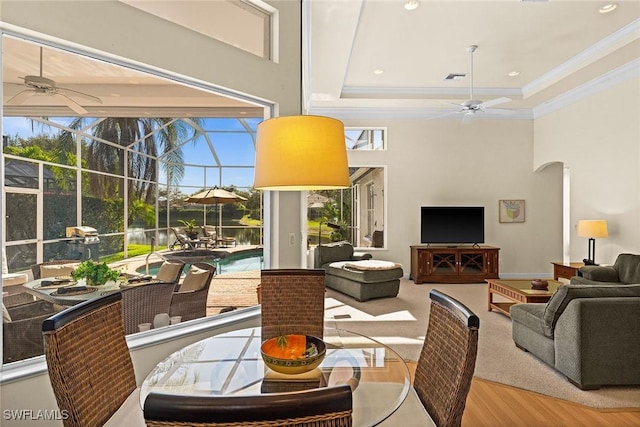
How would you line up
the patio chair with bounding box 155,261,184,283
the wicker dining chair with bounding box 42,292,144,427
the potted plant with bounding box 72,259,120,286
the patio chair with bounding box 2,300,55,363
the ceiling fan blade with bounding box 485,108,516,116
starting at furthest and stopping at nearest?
the ceiling fan blade with bounding box 485,108,516,116, the patio chair with bounding box 155,261,184,283, the potted plant with bounding box 72,259,120,286, the patio chair with bounding box 2,300,55,363, the wicker dining chair with bounding box 42,292,144,427

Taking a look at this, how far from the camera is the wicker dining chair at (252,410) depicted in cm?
76

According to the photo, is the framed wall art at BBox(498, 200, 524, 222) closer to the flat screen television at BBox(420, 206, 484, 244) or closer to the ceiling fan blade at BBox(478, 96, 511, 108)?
the flat screen television at BBox(420, 206, 484, 244)

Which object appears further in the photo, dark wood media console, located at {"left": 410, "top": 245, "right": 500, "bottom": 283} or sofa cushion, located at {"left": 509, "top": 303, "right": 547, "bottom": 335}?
dark wood media console, located at {"left": 410, "top": 245, "right": 500, "bottom": 283}

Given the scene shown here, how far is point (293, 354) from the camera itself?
163cm

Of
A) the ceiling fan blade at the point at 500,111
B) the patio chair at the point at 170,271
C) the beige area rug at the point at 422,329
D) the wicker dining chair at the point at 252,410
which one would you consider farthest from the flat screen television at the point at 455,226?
the wicker dining chair at the point at 252,410

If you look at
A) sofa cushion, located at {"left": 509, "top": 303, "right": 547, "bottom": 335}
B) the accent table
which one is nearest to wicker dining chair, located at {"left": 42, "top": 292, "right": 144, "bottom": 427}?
sofa cushion, located at {"left": 509, "top": 303, "right": 547, "bottom": 335}

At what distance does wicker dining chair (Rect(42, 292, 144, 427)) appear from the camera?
54.1 inches

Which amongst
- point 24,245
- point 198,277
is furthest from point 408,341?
point 24,245

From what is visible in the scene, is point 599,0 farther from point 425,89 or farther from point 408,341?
point 408,341

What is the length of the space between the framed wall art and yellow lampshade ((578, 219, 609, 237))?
1942 mm

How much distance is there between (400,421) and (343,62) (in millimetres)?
4031

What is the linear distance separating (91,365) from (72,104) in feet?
4.96

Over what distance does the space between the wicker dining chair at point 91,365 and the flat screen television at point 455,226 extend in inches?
237

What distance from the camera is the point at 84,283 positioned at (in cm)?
231
